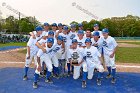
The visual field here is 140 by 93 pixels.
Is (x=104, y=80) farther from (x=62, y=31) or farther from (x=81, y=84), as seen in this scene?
(x=62, y=31)

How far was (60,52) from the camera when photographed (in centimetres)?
892

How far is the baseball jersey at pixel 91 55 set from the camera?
8.17 m

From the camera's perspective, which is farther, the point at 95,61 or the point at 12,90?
the point at 95,61

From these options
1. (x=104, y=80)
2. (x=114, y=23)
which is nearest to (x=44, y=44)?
(x=104, y=80)

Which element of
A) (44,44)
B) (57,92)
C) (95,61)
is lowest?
(57,92)

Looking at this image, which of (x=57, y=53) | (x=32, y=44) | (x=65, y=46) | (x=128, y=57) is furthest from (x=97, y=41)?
(x=128, y=57)

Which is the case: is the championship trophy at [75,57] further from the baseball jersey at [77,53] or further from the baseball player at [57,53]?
the baseball player at [57,53]

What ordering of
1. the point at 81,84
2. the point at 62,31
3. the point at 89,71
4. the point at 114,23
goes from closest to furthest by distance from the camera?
the point at 81,84 → the point at 89,71 → the point at 62,31 → the point at 114,23

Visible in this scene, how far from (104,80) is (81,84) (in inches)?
39.9

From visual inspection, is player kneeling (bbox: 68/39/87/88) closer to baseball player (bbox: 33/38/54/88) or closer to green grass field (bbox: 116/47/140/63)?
baseball player (bbox: 33/38/54/88)

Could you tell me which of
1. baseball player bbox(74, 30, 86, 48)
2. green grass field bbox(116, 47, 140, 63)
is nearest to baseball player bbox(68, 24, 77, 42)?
baseball player bbox(74, 30, 86, 48)

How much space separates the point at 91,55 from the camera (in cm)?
820

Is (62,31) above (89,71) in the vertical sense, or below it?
above

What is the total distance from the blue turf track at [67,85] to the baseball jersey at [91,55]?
2.09 ft
